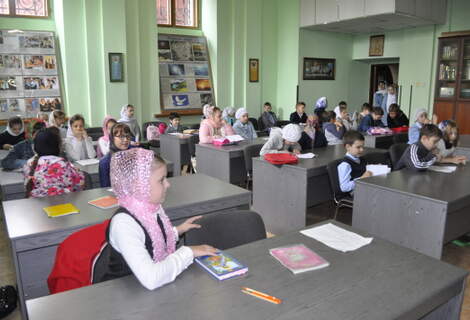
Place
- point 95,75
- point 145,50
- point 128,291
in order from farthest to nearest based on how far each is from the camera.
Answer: point 145,50
point 95,75
point 128,291

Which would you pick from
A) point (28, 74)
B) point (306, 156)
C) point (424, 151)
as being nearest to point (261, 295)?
point (424, 151)

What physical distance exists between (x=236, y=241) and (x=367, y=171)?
204cm

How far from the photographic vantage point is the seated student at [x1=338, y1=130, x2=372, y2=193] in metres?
3.73

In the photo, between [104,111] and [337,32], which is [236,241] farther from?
[337,32]

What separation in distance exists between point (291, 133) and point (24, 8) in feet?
19.3

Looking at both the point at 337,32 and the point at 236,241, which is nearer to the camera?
the point at 236,241

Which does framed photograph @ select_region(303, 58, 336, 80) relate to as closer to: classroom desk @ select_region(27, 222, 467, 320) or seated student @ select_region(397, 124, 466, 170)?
seated student @ select_region(397, 124, 466, 170)

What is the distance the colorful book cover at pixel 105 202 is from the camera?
258cm

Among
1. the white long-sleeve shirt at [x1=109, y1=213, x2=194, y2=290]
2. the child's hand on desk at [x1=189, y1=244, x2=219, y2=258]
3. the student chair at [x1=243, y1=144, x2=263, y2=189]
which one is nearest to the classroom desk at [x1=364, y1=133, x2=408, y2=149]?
the student chair at [x1=243, y1=144, x2=263, y2=189]

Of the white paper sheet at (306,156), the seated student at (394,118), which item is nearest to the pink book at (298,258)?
the white paper sheet at (306,156)

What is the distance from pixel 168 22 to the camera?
927 centimetres

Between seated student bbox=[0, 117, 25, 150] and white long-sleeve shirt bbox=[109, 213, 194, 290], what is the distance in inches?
176

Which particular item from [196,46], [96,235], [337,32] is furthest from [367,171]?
[337,32]

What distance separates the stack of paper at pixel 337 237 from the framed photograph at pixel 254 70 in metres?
8.31
